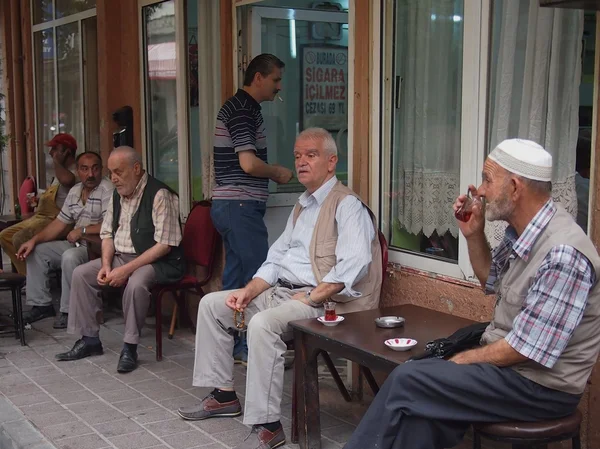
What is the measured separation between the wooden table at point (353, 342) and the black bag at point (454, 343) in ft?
0.22

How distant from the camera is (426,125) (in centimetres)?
448

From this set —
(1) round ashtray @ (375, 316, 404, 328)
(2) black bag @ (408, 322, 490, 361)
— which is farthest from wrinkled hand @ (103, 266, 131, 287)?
(2) black bag @ (408, 322, 490, 361)

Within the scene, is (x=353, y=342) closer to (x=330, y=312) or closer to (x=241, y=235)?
(x=330, y=312)

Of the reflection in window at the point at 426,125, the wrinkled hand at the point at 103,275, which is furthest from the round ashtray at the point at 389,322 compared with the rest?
the wrinkled hand at the point at 103,275

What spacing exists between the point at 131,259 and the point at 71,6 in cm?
384

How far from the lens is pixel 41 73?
30.9ft

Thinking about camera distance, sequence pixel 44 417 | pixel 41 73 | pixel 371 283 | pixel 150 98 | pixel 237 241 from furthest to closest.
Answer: pixel 41 73 → pixel 150 98 → pixel 237 241 → pixel 44 417 → pixel 371 283

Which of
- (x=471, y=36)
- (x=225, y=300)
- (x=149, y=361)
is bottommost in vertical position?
(x=149, y=361)

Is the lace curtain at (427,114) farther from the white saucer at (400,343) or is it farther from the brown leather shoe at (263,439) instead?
the brown leather shoe at (263,439)

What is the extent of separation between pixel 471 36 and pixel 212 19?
2639mm

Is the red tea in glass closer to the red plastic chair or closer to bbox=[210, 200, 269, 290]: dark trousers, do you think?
bbox=[210, 200, 269, 290]: dark trousers

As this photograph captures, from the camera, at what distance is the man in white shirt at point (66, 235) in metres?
6.58

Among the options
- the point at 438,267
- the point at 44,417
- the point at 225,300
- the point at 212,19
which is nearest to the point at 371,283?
the point at 438,267

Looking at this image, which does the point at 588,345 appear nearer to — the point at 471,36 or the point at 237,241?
the point at 471,36
